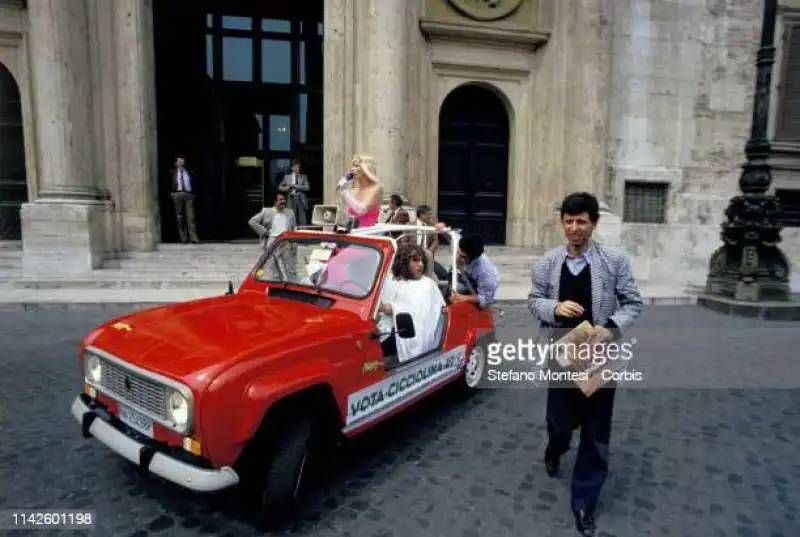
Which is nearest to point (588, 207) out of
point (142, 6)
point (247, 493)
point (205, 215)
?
point (247, 493)

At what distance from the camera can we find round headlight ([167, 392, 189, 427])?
2732mm

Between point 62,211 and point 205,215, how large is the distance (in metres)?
5.11

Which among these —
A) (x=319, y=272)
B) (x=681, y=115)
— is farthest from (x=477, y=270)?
(x=681, y=115)

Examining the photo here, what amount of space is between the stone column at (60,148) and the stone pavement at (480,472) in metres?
5.61

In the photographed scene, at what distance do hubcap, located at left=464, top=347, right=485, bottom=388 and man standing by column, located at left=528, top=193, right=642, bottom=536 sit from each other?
204 centimetres

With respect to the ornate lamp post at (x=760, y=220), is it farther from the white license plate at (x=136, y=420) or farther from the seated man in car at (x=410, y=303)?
the white license plate at (x=136, y=420)

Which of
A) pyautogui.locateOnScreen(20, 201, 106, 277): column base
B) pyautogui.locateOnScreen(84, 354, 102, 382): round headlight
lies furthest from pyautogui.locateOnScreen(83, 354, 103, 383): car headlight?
pyautogui.locateOnScreen(20, 201, 106, 277): column base

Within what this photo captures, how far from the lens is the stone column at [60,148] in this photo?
35.0ft

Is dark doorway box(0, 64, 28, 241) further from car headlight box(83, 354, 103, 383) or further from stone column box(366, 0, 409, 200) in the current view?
car headlight box(83, 354, 103, 383)

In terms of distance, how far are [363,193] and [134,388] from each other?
3.76m

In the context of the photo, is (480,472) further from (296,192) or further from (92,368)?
(296,192)

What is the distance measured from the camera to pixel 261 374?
2822 mm

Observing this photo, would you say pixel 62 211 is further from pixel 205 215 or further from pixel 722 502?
pixel 722 502

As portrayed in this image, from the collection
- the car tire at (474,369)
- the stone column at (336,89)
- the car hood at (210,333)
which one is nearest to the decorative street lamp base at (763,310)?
the car tire at (474,369)
